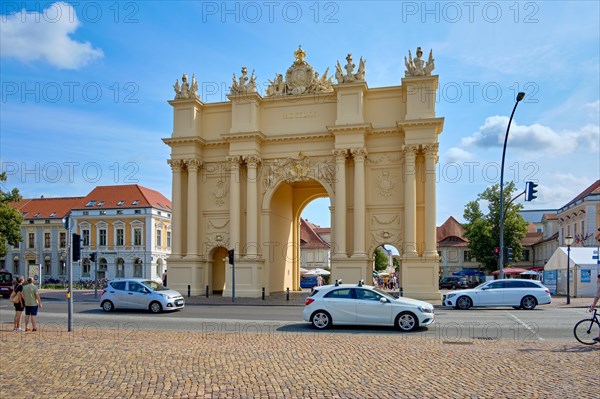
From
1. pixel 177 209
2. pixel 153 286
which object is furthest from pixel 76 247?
pixel 177 209

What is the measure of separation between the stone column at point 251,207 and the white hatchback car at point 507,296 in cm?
1443

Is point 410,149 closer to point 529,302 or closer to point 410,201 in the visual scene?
point 410,201

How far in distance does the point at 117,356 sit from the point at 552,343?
9.94 m

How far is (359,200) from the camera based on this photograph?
1344 inches

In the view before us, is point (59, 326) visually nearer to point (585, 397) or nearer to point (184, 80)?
point (585, 397)

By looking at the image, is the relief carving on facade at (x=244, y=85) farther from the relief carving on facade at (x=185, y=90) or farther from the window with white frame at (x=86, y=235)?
the window with white frame at (x=86, y=235)

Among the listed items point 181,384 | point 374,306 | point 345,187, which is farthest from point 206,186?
point 181,384

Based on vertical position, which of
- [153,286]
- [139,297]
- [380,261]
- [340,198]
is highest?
[340,198]

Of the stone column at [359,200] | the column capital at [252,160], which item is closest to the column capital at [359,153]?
the stone column at [359,200]

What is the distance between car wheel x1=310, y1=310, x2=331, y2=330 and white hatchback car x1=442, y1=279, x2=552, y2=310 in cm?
1044

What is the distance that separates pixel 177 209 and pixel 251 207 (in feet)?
18.0

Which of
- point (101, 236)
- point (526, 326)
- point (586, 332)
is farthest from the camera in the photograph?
point (101, 236)

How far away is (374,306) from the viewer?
16578 millimetres

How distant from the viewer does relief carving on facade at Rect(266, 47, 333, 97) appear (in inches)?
1432
